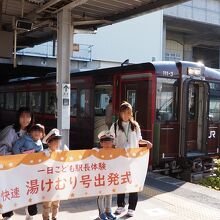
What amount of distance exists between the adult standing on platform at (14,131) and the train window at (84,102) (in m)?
6.68

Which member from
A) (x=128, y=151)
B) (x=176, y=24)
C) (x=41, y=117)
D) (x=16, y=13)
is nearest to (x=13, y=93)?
(x=41, y=117)

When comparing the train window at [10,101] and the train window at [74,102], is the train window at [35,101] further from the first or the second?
the train window at [10,101]

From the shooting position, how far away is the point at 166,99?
9.46 m

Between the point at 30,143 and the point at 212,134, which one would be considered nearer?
the point at 30,143

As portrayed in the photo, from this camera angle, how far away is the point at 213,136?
10.5m

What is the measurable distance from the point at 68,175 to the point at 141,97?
4.72m

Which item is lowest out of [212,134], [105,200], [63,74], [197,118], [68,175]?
[105,200]

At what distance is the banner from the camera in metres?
4.56

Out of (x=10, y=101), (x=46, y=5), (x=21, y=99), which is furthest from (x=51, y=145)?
(x=10, y=101)

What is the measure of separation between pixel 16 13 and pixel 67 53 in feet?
8.28

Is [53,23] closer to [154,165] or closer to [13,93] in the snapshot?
[154,165]

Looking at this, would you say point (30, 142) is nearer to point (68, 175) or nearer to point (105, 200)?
point (68, 175)

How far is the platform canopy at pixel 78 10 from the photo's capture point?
7.98 meters

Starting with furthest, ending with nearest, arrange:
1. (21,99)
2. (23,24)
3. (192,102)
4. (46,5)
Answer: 1. (21,99)
2. (192,102)
3. (23,24)
4. (46,5)
